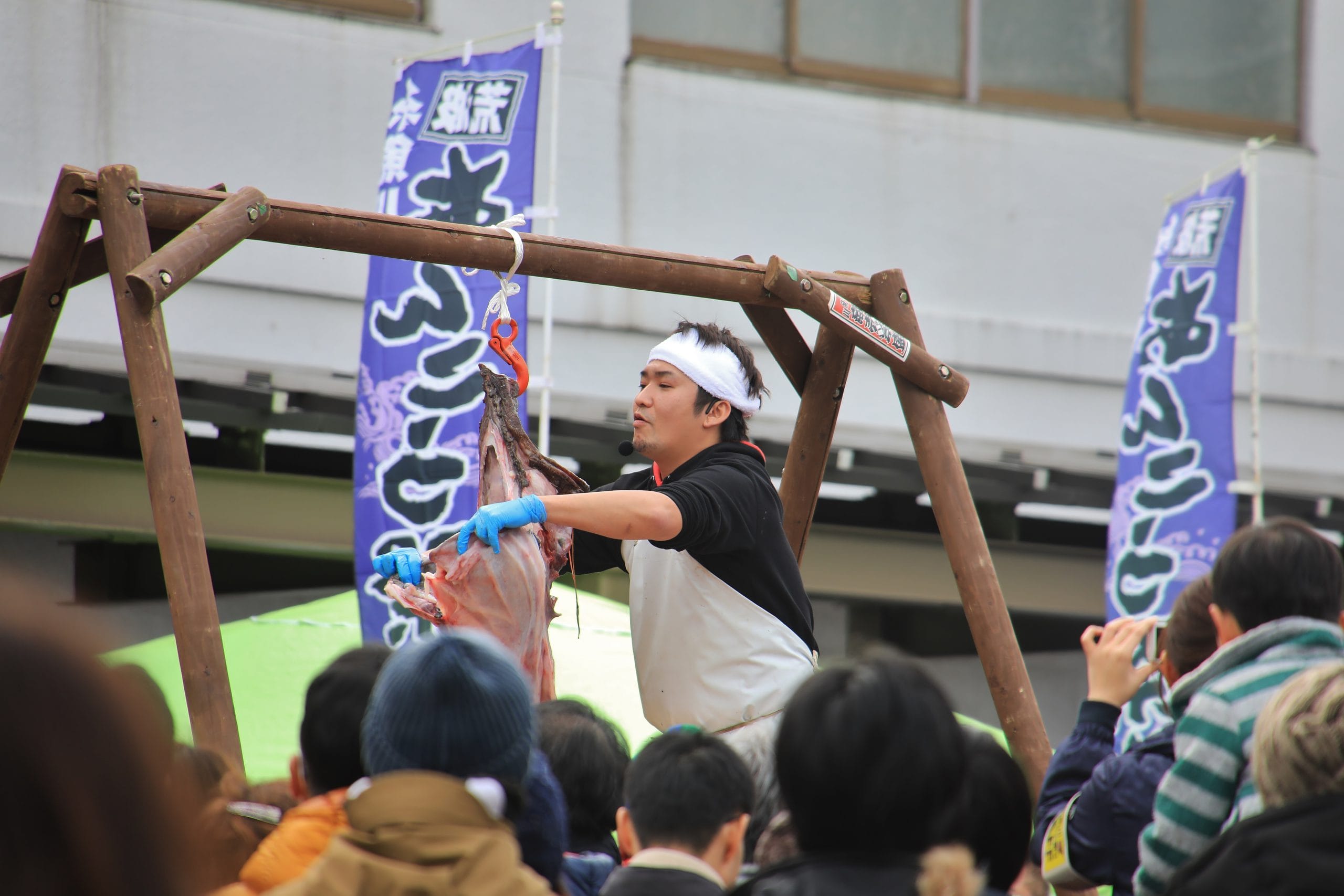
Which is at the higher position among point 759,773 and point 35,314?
point 35,314

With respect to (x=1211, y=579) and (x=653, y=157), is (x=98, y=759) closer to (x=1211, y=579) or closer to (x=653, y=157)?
(x=1211, y=579)

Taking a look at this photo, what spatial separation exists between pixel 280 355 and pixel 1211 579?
6076mm

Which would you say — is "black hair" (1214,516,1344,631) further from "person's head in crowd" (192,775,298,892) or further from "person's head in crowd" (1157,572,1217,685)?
"person's head in crowd" (192,775,298,892)

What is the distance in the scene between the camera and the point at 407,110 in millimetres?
6184

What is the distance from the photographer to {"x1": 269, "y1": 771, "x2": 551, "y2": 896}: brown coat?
5.18 ft

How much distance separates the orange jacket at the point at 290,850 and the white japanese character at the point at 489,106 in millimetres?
4533

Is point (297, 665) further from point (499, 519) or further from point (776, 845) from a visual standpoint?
point (776, 845)

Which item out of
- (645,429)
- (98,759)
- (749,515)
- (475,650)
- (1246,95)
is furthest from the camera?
(1246,95)

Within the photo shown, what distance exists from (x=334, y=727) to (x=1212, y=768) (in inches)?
53.8

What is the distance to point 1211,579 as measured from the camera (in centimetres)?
252

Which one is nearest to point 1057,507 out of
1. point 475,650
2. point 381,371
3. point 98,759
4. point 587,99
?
point 587,99

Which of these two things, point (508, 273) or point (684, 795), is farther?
point (508, 273)

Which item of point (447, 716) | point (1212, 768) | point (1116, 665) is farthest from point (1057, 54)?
point (447, 716)

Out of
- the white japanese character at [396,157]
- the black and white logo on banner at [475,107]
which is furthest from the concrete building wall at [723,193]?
the black and white logo on banner at [475,107]
